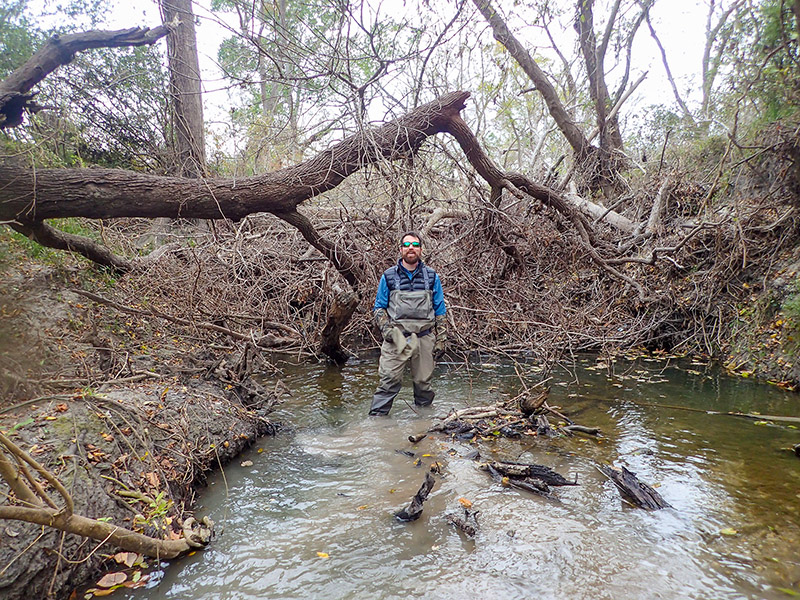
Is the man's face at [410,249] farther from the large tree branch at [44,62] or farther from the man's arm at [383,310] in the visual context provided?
the large tree branch at [44,62]

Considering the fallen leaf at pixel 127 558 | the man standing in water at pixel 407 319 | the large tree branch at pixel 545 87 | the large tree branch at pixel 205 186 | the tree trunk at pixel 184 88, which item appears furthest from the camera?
the large tree branch at pixel 545 87

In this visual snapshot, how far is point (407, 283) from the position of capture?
5773mm

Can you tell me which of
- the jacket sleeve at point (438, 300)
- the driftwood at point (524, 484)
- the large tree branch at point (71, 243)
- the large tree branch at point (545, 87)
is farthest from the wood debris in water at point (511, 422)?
the large tree branch at point (545, 87)

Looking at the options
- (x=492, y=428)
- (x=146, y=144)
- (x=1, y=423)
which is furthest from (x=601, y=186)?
(x=1, y=423)

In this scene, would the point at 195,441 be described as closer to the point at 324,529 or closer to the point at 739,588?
the point at 324,529

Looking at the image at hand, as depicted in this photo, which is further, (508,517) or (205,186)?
(205,186)

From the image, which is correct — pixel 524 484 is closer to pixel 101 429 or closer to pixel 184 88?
pixel 101 429

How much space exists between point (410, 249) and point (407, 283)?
433 millimetres

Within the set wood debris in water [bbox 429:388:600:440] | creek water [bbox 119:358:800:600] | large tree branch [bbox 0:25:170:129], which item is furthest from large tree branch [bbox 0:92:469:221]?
wood debris in water [bbox 429:388:600:440]

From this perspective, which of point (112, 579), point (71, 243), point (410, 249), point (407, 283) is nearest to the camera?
point (112, 579)

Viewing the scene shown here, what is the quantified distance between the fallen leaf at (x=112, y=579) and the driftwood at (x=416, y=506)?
1.70m

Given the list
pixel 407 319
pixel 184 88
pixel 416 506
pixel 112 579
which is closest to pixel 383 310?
pixel 407 319

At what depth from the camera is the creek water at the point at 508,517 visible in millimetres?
2641

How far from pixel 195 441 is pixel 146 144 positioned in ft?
23.5
